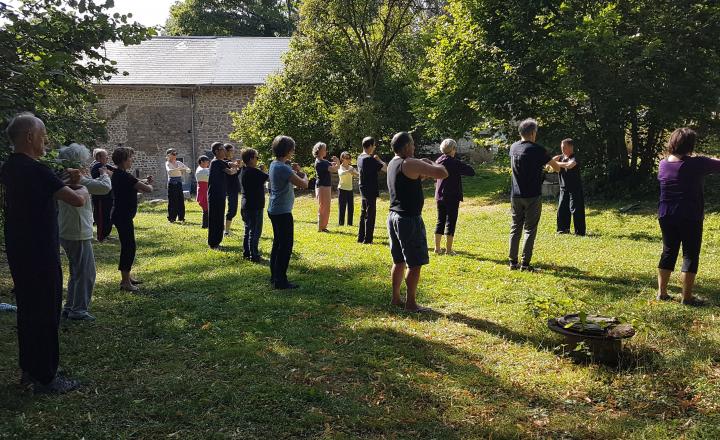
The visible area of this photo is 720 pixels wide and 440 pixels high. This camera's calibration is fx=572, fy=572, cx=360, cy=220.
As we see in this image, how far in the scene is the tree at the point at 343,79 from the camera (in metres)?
21.4

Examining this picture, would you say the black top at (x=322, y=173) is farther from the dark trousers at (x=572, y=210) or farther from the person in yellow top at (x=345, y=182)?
the dark trousers at (x=572, y=210)

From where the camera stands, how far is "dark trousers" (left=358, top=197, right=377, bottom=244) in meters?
10.1

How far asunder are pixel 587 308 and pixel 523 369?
1795 millimetres

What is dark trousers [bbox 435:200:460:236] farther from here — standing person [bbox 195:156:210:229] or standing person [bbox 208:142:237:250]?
standing person [bbox 195:156:210:229]

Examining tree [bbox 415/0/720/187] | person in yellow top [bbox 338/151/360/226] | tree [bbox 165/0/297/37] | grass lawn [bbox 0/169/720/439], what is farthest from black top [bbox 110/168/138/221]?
tree [bbox 165/0/297/37]

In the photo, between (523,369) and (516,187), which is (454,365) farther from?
A: (516,187)

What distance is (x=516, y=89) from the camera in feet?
51.3

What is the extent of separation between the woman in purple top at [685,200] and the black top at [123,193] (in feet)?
19.5

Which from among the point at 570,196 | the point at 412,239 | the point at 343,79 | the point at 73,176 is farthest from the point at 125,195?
the point at 343,79

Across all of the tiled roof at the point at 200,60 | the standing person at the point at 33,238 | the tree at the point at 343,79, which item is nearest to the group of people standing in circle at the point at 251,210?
the standing person at the point at 33,238

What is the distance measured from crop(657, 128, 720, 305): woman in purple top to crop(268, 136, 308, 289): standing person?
4.04 metres

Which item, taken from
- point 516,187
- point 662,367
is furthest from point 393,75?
point 662,367

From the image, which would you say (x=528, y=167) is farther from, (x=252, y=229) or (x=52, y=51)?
(x=52, y=51)

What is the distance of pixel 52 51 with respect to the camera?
18.8 feet
